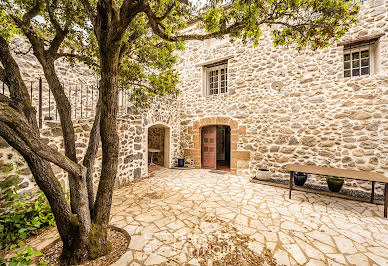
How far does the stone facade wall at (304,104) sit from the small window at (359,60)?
0.60 feet

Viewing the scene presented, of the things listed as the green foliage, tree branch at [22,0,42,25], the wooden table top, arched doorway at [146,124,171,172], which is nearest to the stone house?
arched doorway at [146,124,171,172]

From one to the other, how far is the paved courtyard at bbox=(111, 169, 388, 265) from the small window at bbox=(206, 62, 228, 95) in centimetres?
385

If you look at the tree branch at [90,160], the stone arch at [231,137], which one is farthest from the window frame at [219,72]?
the tree branch at [90,160]

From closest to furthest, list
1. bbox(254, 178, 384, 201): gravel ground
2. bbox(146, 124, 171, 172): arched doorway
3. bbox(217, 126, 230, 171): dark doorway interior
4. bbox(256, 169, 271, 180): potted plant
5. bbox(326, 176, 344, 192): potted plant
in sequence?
bbox(254, 178, 384, 201): gravel ground
bbox(326, 176, 344, 192): potted plant
bbox(256, 169, 271, 180): potted plant
bbox(146, 124, 171, 172): arched doorway
bbox(217, 126, 230, 171): dark doorway interior

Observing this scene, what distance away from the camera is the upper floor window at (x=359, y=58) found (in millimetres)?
3955

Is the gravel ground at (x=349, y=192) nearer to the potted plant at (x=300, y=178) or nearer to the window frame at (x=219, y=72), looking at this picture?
the potted plant at (x=300, y=178)

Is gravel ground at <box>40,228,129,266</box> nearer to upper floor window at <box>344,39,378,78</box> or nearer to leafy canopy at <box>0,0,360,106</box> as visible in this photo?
leafy canopy at <box>0,0,360,106</box>

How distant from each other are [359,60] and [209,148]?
5091 mm

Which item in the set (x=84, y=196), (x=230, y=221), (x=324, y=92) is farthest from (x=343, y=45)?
(x=84, y=196)

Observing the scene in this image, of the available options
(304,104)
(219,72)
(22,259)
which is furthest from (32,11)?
(304,104)

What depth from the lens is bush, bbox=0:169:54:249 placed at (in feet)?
6.77

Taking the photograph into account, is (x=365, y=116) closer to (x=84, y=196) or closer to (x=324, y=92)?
(x=324, y=92)

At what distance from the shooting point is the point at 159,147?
7.59m

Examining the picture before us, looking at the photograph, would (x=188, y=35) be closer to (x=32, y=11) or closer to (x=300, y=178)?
(x=32, y=11)
